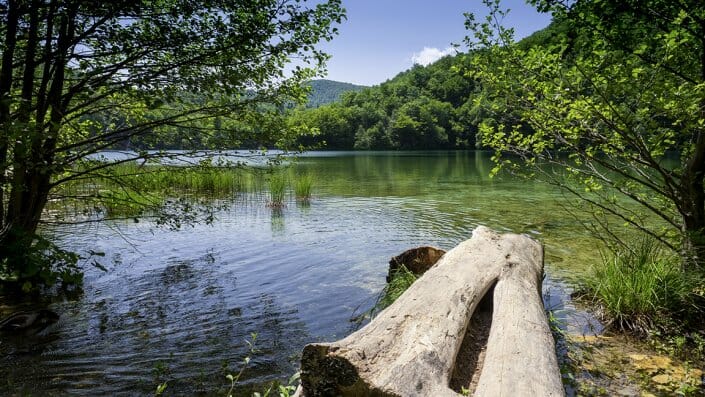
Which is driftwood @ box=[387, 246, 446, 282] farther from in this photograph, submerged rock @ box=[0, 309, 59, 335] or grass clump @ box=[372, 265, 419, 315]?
submerged rock @ box=[0, 309, 59, 335]

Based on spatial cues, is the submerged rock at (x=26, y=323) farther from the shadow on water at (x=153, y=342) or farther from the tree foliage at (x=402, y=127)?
the tree foliage at (x=402, y=127)

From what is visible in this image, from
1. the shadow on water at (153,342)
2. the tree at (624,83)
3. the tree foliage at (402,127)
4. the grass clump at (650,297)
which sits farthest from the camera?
the tree foliage at (402,127)

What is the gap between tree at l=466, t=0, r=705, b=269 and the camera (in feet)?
14.5

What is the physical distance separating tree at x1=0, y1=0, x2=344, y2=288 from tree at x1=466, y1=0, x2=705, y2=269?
2374mm

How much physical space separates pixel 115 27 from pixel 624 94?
5.57m

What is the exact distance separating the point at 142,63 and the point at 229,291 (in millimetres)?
3263

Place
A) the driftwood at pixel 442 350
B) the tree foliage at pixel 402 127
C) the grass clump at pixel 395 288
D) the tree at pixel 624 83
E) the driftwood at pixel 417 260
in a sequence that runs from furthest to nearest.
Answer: the tree foliage at pixel 402 127
the driftwood at pixel 417 260
the grass clump at pixel 395 288
the tree at pixel 624 83
the driftwood at pixel 442 350

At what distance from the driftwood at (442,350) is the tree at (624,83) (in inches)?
81.6

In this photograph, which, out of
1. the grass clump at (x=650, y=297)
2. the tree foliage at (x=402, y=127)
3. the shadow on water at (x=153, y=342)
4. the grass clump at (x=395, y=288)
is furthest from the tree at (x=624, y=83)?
the tree foliage at (x=402, y=127)

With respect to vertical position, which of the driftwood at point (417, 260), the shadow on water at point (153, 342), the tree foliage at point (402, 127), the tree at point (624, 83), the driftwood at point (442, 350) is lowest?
the shadow on water at point (153, 342)

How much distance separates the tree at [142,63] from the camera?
430cm

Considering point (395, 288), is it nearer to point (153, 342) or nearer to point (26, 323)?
point (153, 342)

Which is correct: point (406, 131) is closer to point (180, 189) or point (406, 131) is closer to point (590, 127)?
point (180, 189)

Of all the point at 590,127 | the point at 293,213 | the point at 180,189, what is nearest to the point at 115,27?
the point at 590,127
